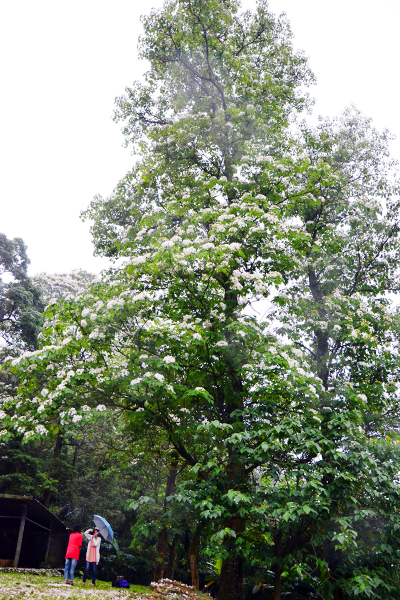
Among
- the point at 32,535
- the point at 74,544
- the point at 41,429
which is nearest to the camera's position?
the point at 41,429

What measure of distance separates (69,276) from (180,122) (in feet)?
81.0

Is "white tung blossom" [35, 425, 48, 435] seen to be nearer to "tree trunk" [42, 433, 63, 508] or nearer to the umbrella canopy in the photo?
the umbrella canopy

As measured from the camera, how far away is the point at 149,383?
7770 mm

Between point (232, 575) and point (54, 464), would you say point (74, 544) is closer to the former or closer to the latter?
point (232, 575)

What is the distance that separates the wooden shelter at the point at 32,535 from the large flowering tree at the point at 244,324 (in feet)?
23.6

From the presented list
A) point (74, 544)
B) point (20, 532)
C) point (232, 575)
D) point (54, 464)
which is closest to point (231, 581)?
point (232, 575)

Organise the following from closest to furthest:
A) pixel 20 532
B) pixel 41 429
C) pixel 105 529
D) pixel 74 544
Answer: pixel 41 429
pixel 74 544
pixel 105 529
pixel 20 532

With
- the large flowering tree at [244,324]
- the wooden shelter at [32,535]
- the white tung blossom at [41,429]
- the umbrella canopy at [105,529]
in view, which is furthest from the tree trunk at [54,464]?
the white tung blossom at [41,429]

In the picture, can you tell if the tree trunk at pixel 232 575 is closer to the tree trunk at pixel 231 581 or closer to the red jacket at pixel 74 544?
the tree trunk at pixel 231 581

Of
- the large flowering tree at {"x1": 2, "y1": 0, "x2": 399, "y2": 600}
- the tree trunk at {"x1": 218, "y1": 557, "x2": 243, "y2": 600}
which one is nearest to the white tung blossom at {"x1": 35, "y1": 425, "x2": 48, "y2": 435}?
the large flowering tree at {"x1": 2, "y1": 0, "x2": 399, "y2": 600}

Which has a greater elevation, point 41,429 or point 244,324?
point 244,324

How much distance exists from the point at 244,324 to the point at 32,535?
1581 centimetres

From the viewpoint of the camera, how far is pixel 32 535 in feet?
62.2

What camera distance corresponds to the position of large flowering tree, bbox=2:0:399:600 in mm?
8375
